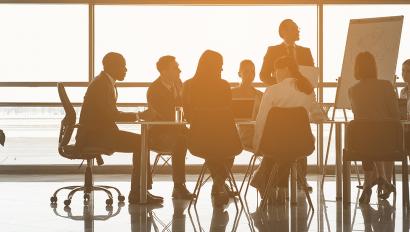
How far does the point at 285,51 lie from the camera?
23.3 ft

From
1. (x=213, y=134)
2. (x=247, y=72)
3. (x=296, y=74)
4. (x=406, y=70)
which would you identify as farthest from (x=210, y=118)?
(x=406, y=70)

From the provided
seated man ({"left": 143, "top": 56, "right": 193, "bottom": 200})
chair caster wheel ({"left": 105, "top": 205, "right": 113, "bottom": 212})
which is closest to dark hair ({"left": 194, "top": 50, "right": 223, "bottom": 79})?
seated man ({"left": 143, "top": 56, "right": 193, "bottom": 200})

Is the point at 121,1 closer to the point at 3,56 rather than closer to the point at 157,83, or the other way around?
the point at 3,56

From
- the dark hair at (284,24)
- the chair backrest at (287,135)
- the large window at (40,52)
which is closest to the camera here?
the chair backrest at (287,135)

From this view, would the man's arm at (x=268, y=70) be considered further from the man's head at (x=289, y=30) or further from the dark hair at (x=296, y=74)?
the dark hair at (x=296, y=74)

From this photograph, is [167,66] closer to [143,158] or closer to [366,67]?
[143,158]

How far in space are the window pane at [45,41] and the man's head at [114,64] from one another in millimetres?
3254

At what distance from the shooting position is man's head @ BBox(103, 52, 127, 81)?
632cm

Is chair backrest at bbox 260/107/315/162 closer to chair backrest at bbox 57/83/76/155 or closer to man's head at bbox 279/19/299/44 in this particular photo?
man's head at bbox 279/19/299/44

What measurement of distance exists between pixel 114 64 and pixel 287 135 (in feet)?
5.63

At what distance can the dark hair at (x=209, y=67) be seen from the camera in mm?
5984

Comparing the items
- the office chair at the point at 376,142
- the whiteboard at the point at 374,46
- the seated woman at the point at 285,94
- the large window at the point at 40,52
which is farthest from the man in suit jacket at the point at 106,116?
the large window at the point at 40,52

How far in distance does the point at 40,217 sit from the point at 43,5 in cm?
476

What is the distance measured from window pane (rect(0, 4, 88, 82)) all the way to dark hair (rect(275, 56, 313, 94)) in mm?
4243
